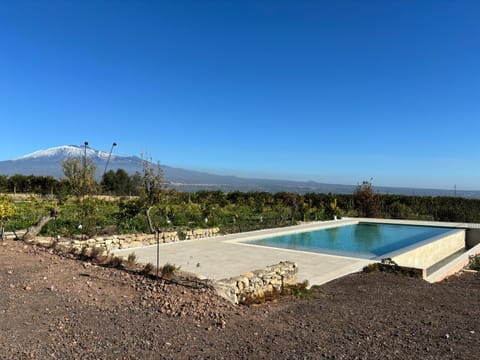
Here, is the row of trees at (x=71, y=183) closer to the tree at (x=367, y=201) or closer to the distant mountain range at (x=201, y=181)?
the distant mountain range at (x=201, y=181)

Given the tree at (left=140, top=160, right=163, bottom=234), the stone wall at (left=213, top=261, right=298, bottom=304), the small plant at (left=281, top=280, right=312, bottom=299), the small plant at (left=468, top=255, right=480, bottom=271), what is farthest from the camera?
the tree at (left=140, top=160, right=163, bottom=234)

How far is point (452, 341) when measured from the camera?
403cm

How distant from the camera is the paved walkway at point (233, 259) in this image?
753 cm

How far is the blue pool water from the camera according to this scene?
11652 millimetres

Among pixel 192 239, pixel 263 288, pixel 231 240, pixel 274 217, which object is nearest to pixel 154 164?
pixel 192 239

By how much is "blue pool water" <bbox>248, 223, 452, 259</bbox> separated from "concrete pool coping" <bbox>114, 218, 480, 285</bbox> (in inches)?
56.2

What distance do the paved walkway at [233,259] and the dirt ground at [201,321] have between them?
1.51m

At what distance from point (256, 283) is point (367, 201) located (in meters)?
17.6

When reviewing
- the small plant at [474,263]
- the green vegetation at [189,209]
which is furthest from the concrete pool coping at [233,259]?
the small plant at [474,263]

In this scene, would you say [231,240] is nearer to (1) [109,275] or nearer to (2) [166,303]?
(1) [109,275]

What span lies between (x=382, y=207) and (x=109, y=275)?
770 inches

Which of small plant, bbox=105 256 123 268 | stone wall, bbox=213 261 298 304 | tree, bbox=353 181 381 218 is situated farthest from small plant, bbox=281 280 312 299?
tree, bbox=353 181 381 218

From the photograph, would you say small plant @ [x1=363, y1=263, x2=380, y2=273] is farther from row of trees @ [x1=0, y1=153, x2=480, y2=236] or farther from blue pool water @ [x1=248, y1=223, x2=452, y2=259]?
row of trees @ [x1=0, y1=153, x2=480, y2=236]

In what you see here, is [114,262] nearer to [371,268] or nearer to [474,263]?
[371,268]
